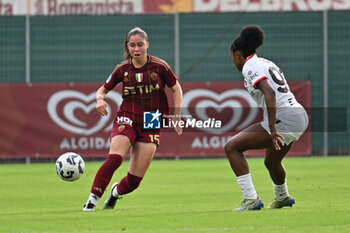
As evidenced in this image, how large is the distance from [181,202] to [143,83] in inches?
74.1

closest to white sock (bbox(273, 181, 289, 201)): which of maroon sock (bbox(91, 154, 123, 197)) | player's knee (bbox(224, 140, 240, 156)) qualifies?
player's knee (bbox(224, 140, 240, 156))

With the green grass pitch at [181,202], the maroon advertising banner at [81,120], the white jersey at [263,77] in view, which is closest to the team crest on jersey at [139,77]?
the white jersey at [263,77]

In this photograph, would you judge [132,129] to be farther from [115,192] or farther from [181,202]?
[181,202]

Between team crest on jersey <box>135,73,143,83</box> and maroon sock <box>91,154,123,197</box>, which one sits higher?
team crest on jersey <box>135,73,143,83</box>

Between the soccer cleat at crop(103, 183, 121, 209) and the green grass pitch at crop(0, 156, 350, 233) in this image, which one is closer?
the green grass pitch at crop(0, 156, 350, 233)

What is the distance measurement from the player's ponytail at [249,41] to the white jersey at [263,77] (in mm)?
119

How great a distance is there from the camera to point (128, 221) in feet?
26.2

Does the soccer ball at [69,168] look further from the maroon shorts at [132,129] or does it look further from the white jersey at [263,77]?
the white jersey at [263,77]

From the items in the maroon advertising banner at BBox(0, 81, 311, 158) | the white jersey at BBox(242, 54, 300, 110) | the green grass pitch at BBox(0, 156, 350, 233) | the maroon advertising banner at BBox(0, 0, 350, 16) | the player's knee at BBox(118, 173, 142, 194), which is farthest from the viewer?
the maroon advertising banner at BBox(0, 0, 350, 16)

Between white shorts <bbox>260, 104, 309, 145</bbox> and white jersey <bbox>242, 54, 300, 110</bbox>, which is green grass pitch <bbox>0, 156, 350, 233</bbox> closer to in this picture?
white shorts <bbox>260, 104, 309, 145</bbox>

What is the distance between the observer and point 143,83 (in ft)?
31.4

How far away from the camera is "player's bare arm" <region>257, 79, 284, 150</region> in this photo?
27.7ft

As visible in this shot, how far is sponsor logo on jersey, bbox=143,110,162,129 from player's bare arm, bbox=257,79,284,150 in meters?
1.52

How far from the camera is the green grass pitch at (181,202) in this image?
7.55 metres
